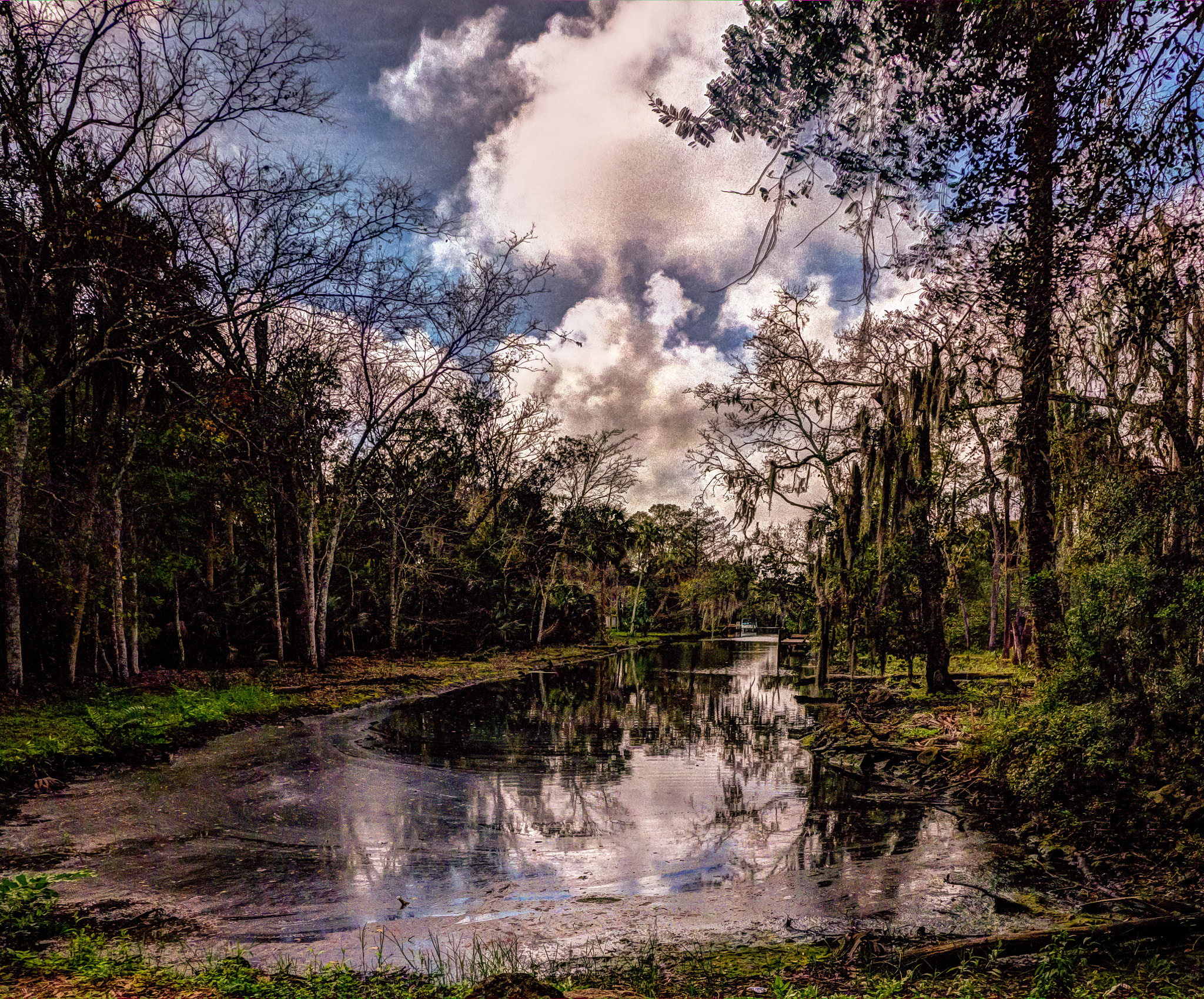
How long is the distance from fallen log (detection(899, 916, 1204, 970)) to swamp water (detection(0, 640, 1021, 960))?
0.50 meters

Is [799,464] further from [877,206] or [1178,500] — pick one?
[877,206]

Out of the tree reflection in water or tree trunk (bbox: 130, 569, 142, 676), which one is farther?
tree trunk (bbox: 130, 569, 142, 676)

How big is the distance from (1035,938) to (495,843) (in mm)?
4631

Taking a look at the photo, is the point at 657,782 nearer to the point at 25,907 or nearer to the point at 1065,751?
the point at 1065,751

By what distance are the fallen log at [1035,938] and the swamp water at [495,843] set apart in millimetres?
499

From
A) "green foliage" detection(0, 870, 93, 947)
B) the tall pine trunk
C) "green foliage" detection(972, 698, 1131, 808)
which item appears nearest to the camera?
"green foliage" detection(0, 870, 93, 947)

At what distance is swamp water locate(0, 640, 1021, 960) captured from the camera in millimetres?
5223

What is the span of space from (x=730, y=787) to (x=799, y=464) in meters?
12.7

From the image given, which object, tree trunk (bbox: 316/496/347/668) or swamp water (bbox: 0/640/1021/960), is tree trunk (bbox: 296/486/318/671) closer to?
tree trunk (bbox: 316/496/347/668)

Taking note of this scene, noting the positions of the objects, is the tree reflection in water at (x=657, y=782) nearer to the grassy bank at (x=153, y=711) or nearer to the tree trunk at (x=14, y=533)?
the grassy bank at (x=153, y=711)

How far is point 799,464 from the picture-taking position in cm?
2088

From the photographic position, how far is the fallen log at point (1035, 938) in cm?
452

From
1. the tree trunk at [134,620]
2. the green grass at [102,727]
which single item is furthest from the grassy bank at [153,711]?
the tree trunk at [134,620]

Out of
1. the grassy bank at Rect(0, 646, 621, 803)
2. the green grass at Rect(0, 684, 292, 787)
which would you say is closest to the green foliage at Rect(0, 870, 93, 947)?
the grassy bank at Rect(0, 646, 621, 803)
